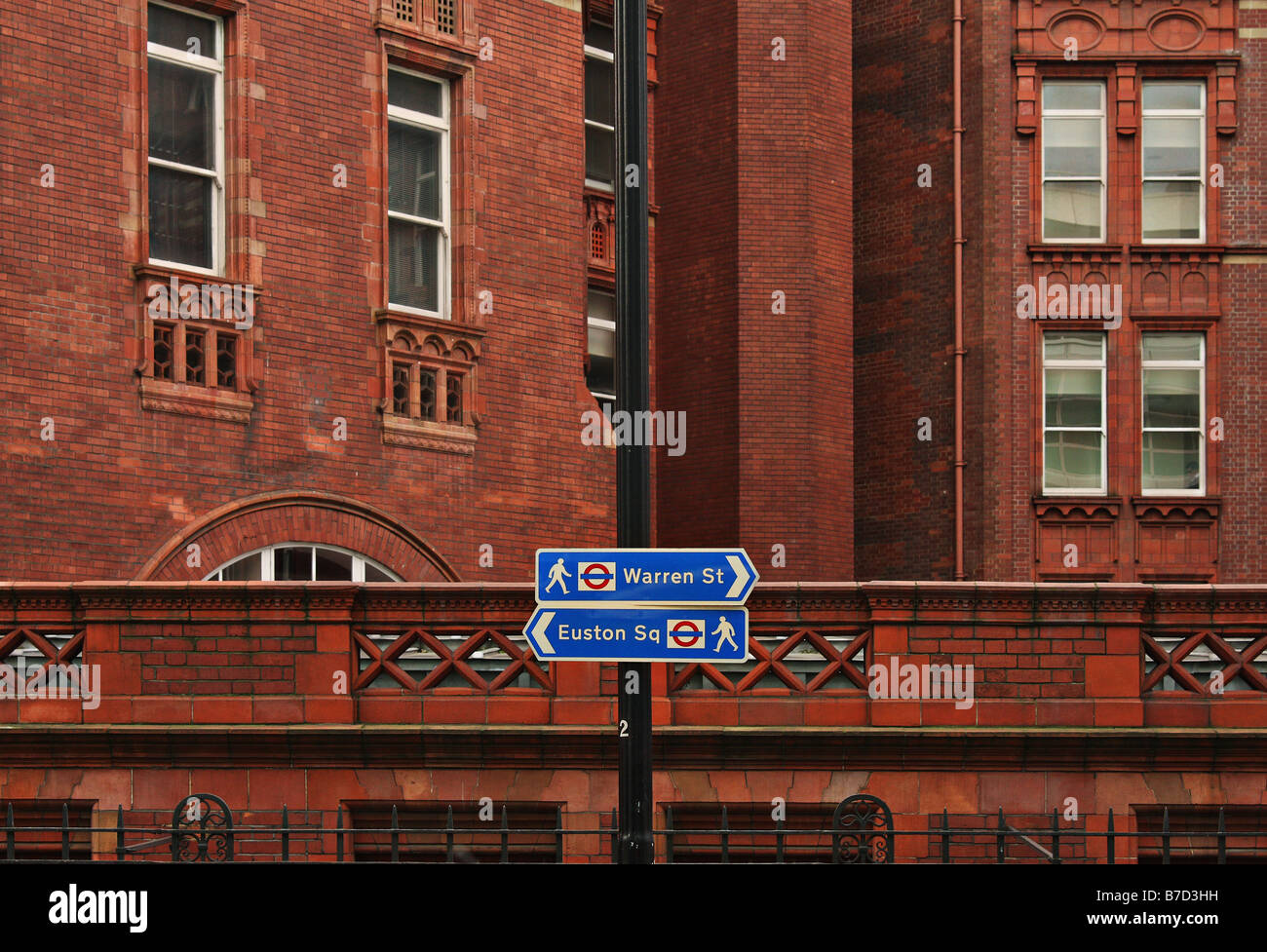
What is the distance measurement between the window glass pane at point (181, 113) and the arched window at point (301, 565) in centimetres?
410

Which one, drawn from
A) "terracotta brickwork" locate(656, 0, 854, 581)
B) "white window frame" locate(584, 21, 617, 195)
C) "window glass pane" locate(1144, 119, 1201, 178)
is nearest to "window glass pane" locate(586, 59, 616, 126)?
"white window frame" locate(584, 21, 617, 195)

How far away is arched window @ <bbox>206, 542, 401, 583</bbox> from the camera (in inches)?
707

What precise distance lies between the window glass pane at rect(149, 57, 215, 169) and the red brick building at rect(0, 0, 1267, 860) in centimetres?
5

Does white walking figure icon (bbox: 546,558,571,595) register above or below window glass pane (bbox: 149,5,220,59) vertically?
below

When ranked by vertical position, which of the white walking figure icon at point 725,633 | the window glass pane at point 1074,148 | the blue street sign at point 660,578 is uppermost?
the window glass pane at point 1074,148

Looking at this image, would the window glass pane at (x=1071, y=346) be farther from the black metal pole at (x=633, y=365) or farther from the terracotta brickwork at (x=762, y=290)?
the black metal pole at (x=633, y=365)

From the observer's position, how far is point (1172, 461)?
85.9ft

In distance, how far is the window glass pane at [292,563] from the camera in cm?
1819

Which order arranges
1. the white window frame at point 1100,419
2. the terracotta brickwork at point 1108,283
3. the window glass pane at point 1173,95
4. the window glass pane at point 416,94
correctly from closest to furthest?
the window glass pane at point 416,94 < the terracotta brickwork at point 1108,283 < the white window frame at point 1100,419 < the window glass pane at point 1173,95

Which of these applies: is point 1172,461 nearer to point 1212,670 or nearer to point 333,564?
point 1212,670

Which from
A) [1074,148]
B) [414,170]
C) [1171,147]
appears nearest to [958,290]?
[1074,148]

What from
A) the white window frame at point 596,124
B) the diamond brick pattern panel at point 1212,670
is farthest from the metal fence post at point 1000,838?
the white window frame at point 596,124

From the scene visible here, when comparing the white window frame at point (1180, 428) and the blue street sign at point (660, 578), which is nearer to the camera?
the blue street sign at point (660, 578)

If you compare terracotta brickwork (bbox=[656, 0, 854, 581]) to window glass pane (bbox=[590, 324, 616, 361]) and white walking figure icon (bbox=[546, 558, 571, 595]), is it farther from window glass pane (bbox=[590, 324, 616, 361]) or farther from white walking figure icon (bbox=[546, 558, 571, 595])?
white walking figure icon (bbox=[546, 558, 571, 595])
